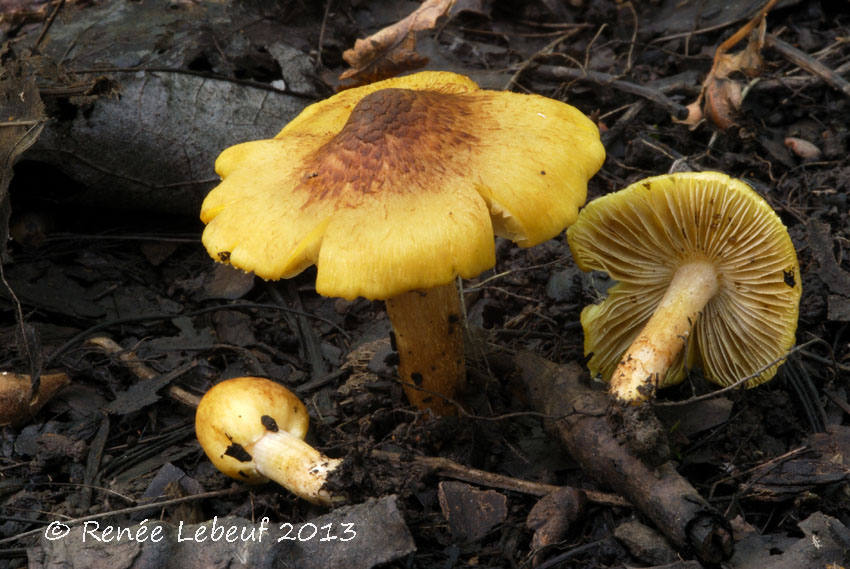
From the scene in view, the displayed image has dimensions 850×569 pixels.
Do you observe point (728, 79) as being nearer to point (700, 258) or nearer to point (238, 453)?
point (700, 258)

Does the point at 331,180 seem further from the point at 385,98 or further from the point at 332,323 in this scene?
the point at 332,323

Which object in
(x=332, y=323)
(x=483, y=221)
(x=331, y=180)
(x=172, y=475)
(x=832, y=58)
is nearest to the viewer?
(x=483, y=221)

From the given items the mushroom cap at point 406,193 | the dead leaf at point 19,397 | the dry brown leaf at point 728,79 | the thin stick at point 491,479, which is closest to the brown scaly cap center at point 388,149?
the mushroom cap at point 406,193

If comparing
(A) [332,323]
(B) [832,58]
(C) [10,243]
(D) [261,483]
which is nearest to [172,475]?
(D) [261,483]

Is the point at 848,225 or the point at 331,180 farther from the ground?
the point at 331,180

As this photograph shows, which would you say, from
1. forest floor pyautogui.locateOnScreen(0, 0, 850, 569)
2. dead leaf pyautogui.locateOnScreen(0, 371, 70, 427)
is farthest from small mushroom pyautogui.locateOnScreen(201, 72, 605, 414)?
dead leaf pyautogui.locateOnScreen(0, 371, 70, 427)

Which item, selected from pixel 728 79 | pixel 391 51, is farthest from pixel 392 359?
pixel 728 79
